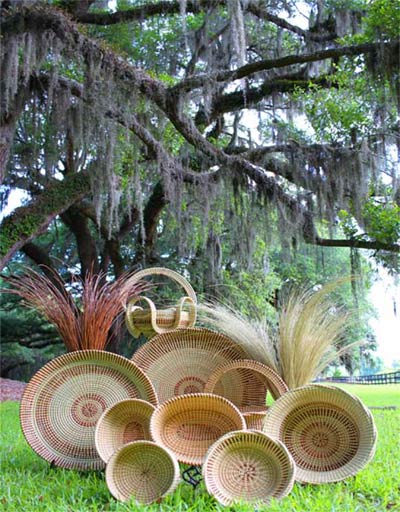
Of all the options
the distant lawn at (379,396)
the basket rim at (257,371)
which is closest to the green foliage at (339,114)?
the distant lawn at (379,396)

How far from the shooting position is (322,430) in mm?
2455

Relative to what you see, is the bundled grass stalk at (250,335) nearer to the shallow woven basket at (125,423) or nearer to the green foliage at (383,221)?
the shallow woven basket at (125,423)

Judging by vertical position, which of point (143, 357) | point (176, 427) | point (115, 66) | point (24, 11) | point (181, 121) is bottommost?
point (176, 427)

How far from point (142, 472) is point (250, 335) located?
99 centimetres

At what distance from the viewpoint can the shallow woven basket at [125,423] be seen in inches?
101

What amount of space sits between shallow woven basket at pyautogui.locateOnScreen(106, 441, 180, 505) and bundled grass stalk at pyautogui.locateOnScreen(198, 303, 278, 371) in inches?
35.0

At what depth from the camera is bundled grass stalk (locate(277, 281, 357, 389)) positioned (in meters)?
2.89

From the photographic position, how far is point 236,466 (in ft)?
7.16

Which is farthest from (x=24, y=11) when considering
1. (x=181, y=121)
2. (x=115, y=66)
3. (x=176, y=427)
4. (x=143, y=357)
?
(x=176, y=427)

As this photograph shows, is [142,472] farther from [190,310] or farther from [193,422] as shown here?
[190,310]

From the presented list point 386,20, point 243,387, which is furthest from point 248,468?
point 386,20

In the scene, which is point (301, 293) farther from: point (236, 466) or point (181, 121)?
point (181, 121)

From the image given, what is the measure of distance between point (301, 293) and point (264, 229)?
12.5 feet

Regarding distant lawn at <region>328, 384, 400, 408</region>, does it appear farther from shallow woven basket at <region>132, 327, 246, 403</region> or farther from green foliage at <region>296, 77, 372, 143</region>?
green foliage at <region>296, 77, 372, 143</region>
